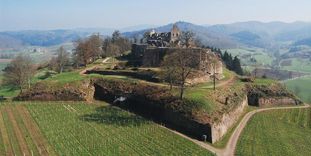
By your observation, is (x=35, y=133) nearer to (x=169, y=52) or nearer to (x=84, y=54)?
(x=169, y=52)

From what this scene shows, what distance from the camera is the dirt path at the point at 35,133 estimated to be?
41094mm

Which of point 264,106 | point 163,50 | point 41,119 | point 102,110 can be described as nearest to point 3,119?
point 41,119

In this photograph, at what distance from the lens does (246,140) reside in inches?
1971

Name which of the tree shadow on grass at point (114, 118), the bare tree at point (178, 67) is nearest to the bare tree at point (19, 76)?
the tree shadow on grass at point (114, 118)

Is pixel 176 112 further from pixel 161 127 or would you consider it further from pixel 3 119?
pixel 3 119

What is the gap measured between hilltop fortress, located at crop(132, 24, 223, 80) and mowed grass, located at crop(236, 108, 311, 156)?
13.4m

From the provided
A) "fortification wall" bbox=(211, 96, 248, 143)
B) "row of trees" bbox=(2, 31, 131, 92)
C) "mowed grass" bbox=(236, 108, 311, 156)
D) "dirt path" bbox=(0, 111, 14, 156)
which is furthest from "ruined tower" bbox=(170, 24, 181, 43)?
"dirt path" bbox=(0, 111, 14, 156)

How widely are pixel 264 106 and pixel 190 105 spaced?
21.8 metres

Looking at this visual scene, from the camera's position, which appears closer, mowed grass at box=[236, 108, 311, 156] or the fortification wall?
mowed grass at box=[236, 108, 311, 156]

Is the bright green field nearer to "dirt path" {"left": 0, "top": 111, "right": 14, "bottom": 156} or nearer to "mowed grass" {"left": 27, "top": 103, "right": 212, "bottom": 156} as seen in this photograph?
"mowed grass" {"left": 27, "top": 103, "right": 212, "bottom": 156}

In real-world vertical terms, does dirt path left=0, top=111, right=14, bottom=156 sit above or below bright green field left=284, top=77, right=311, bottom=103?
above

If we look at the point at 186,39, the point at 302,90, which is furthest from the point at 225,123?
the point at 302,90

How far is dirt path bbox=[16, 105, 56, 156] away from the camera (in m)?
41.1

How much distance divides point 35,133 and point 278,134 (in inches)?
1294
